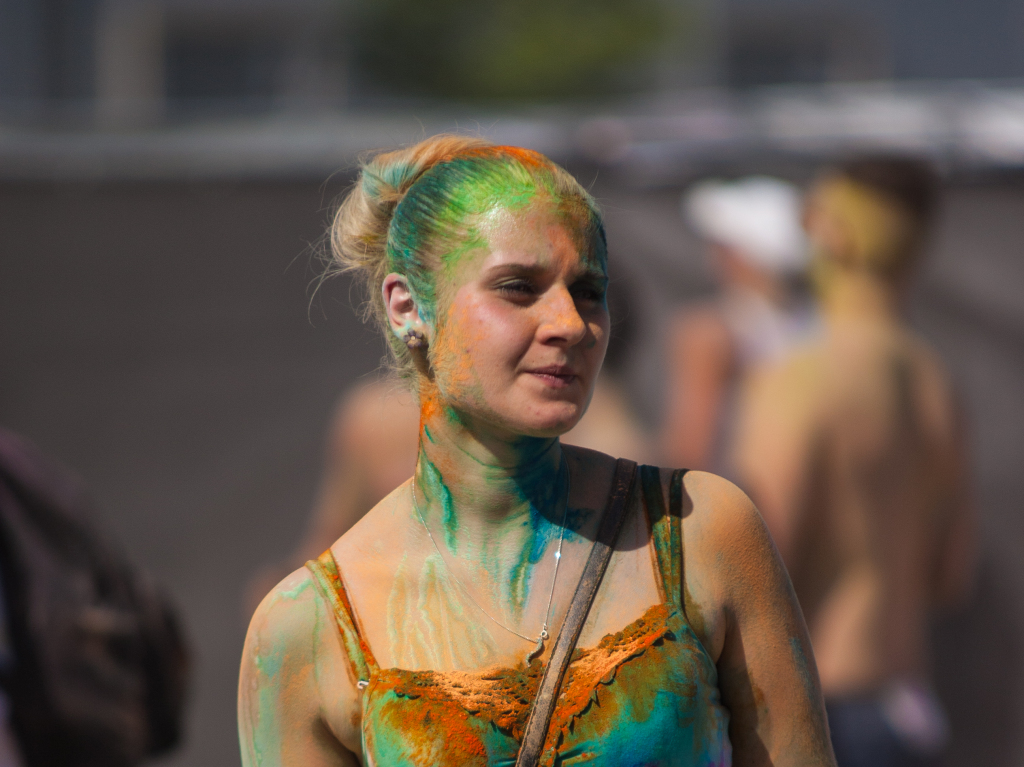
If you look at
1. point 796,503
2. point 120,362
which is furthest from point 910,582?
point 120,362

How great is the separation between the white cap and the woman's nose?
3.39 meters

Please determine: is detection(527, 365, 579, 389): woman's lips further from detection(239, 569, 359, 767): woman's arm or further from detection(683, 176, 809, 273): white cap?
detection(683, 176, 809, 273): white cap

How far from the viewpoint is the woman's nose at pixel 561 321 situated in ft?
4.18

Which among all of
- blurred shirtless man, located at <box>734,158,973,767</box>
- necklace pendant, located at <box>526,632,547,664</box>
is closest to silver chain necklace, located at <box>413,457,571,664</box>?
necklace pendant, located at <box>526,632,547,664</box>

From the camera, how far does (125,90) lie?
27734mm

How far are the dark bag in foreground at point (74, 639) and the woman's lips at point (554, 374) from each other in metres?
1.87

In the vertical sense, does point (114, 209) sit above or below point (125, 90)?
below

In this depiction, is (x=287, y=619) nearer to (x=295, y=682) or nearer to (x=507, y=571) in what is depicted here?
(x=295, y=682)

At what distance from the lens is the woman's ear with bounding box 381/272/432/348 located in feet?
4.51

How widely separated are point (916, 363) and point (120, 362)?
136 inches

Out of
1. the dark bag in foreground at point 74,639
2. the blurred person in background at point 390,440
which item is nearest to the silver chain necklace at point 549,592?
the dark bag in foreground at point 74,639

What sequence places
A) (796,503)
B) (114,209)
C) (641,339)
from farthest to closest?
(114,209), (641,339), (796,503)

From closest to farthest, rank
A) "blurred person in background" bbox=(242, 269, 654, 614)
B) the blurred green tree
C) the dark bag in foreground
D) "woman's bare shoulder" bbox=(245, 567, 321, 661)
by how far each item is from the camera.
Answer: "woman's bare shoulder" bbox=(245, 567, 321, 661)
the dark bag in foreground
"blurred person in background" bbox=(242, 269, 654, 614)
the blurred green tree

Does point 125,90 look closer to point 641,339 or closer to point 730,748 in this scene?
point 641,339
